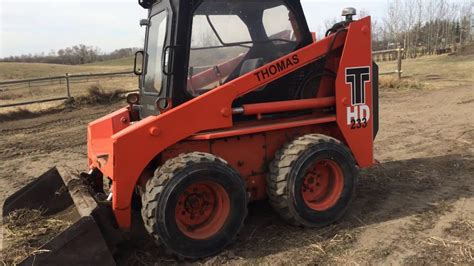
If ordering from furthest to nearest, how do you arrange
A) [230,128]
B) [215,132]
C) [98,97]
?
[98,97] → [230,128] → [215,132]

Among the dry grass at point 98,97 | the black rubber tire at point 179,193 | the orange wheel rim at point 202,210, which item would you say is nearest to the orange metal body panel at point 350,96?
the black rubber tire at point 179,193

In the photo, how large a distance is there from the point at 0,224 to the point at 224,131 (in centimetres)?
267

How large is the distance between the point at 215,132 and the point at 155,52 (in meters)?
1.32

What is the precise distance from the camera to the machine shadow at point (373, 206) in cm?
409

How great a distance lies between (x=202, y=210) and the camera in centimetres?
405

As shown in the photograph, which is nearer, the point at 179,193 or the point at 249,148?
the point at 179,193

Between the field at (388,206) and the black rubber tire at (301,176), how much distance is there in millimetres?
155

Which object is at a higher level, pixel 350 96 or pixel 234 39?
pixel 234 39

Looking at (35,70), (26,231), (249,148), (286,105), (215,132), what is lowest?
(26,231)

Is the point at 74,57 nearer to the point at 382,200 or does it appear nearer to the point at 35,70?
the point at 35,70

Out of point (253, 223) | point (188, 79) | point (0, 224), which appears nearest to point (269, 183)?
point (253, 223)

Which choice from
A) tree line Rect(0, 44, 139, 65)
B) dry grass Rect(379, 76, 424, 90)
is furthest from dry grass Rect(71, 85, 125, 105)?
tree line Rect(0, 44, 139, 65)

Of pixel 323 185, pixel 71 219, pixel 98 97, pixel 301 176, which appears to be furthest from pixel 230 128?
pixel 98 97

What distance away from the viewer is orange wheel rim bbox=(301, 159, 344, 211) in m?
4.51
